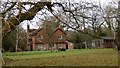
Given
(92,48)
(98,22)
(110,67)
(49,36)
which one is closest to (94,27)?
(98,22)

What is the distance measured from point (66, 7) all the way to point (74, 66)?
128 inches

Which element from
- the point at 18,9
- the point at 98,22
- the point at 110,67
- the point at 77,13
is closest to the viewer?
the point at 18,9

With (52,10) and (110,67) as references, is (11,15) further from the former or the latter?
(110,67)

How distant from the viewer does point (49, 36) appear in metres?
11.4

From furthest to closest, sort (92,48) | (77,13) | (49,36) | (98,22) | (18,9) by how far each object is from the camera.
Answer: (92,48) → (49,36) → (77,13) → (98,22) → (18,9)

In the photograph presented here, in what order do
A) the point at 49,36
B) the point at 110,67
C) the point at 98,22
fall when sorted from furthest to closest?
1. the point at 49,36
2. the point at 110,67
3. the point at 98,22

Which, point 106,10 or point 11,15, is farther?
point 106,10

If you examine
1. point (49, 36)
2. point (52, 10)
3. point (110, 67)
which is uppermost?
point (52, 10)

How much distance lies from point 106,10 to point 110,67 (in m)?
3.33

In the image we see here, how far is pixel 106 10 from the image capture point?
6180 mm

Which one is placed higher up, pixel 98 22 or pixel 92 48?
pixel 98 22

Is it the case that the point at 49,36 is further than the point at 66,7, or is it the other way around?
the point at 49,36

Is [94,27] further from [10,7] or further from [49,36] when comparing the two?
[49,36]

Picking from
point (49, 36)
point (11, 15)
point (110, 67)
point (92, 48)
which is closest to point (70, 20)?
point (11, 15)
